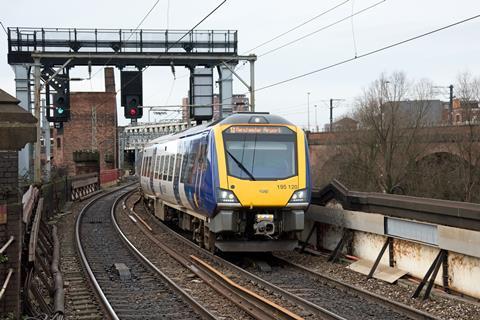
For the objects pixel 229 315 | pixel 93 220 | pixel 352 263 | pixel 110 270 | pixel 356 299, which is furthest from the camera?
pixel 93 220

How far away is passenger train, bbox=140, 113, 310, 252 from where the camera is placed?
12.6m

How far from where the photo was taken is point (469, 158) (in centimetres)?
3806

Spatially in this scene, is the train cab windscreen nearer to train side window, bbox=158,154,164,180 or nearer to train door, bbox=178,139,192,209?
train door, bbox=178,139,192,209

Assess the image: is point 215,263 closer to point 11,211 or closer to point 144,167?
point 11,211

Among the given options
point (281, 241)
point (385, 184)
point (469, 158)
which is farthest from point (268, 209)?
point (385, 184)

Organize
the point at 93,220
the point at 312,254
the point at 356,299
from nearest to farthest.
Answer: the point at 356,299 → the point at 312,254 → the point at 93,220

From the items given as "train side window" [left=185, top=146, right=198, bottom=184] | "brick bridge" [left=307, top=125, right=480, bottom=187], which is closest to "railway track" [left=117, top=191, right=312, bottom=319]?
"train side window" [left=185, top=146, right=198, bottom=184]

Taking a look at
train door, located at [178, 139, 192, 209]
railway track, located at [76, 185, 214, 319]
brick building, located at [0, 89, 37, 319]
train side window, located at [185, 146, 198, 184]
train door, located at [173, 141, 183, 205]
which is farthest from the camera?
train door, located at [173, 141, 183, 205]

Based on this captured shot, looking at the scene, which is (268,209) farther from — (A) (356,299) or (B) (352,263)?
(A) (356,299)

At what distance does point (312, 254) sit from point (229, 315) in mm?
5516

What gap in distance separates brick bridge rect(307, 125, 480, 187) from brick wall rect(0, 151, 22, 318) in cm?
3013

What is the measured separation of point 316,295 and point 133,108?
50.6 feet

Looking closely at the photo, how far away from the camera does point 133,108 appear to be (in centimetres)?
2394

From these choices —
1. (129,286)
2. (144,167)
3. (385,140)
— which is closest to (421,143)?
(385,140)
